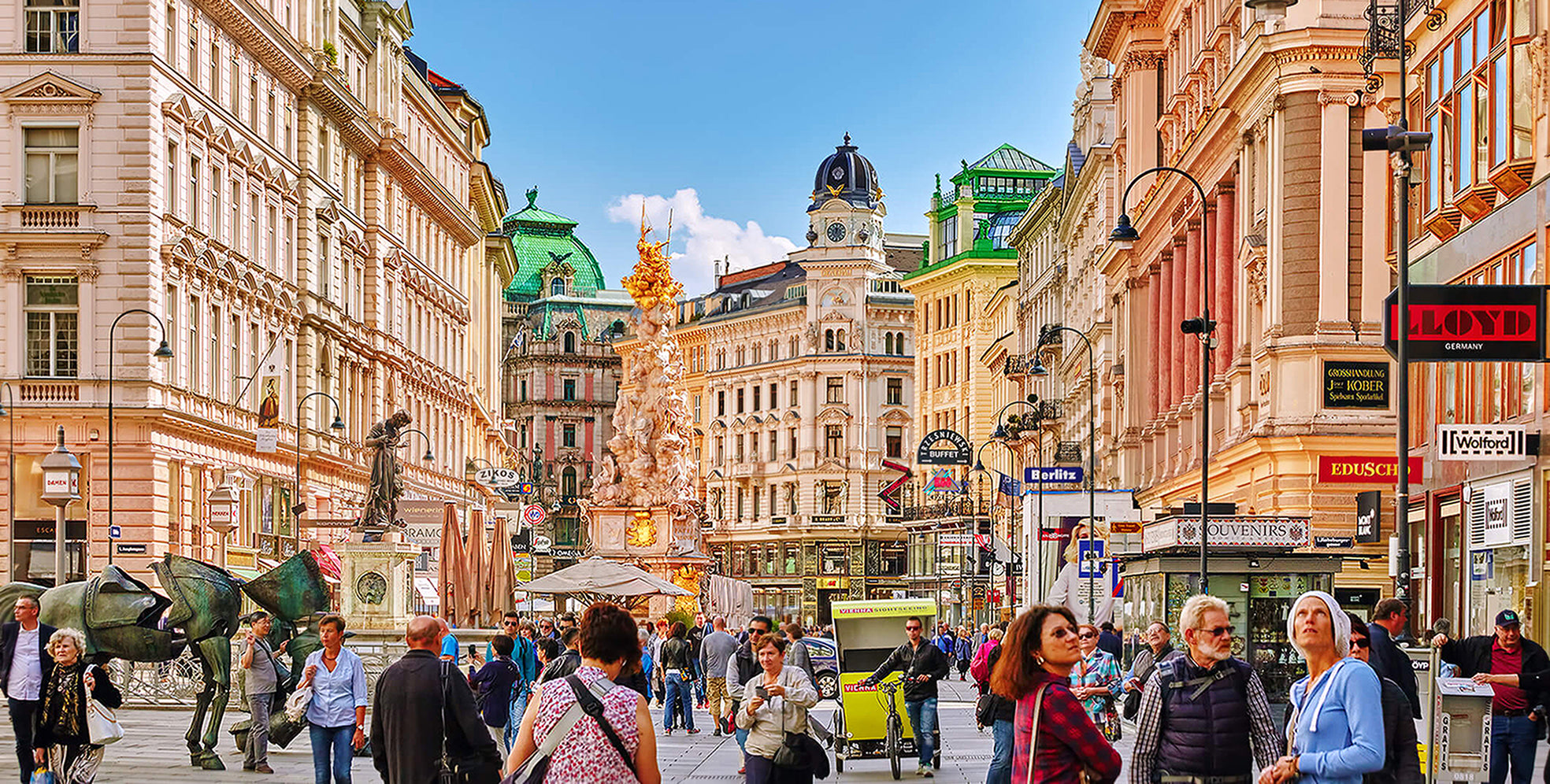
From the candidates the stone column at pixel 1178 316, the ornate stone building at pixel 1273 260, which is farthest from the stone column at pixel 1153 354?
the stone column at pixel 1178 316

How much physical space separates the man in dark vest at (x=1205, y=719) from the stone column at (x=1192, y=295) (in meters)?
42.3

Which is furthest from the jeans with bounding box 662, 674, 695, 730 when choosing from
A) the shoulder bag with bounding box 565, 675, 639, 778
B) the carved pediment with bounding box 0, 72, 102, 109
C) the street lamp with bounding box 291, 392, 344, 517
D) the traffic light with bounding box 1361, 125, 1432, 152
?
the shoulder bag with bounding box 565, 675, 639, 778

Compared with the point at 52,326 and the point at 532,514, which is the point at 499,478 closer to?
the point at 532,514

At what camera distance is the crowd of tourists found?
8906mm

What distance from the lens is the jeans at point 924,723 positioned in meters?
23.0

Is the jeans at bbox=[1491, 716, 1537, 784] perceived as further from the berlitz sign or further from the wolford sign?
the berlitz sign

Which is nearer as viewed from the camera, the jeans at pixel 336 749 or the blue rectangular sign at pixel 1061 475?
the jeans at pixel 336 749

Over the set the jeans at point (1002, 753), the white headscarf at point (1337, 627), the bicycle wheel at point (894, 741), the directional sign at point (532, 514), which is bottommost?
the bicycle wheel at point (894, 741)

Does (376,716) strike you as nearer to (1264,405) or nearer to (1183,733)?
(1183,733)

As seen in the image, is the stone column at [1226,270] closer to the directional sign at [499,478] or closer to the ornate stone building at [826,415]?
the directional sign at [499,478]

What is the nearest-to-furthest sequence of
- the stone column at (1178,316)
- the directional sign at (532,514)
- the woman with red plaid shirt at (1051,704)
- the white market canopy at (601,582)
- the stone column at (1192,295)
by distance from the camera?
the woman with red plaid shirt at (1051,704)
the white market canopy at (601,582)
the stone column at (1192,295)
the stone column at (1178,316)
the directional sign at (532,514)

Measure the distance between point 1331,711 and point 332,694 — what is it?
934cm

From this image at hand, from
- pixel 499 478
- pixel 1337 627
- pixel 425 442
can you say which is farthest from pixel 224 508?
pixel 1337 627

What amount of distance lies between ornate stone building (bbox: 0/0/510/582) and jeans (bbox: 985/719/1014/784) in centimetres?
3196
